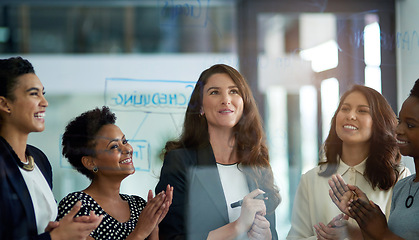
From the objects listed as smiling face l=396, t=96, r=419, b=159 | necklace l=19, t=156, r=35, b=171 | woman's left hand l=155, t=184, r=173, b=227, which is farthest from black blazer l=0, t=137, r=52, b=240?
smiling face l=396, t=96, r=419, b=159

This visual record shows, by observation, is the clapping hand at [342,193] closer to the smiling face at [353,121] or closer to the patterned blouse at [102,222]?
the smiling face at [353,121]

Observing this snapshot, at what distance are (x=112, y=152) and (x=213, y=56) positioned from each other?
0.54 m

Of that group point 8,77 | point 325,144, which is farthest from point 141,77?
point 325,144

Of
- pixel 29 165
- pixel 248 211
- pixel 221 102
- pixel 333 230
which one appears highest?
pixel 221 102

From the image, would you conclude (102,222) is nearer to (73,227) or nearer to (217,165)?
(73,227)

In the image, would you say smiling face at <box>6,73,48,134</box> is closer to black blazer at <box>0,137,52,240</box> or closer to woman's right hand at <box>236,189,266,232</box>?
black blazer at <box>0,137,52,240</box>

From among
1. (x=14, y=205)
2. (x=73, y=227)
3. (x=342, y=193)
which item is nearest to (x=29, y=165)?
(x=14, y=205)

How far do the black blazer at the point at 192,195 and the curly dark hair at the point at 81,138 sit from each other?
11.2 inches

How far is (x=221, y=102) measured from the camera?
1.93 m

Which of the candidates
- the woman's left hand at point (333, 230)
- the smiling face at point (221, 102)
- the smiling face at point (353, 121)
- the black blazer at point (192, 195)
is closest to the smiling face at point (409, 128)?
the smiling face at point (353, 121)

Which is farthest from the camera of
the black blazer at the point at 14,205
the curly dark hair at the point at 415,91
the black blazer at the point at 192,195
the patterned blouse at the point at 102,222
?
the curly dark hair at the point at 415,91

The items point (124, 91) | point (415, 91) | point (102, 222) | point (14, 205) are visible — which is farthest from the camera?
point (415, 91)

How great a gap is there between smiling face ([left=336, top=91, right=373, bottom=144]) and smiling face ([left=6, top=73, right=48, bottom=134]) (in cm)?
117

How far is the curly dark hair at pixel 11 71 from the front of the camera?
5.55ft
